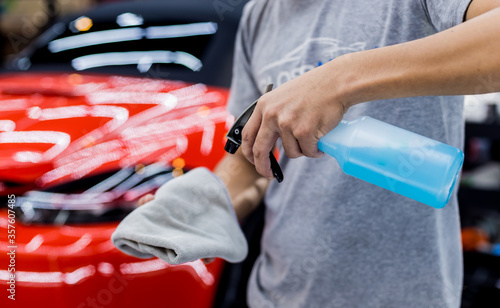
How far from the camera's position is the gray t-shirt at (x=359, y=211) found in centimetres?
76

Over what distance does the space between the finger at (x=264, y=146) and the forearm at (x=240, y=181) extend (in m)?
0.28

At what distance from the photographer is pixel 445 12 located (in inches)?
24.6

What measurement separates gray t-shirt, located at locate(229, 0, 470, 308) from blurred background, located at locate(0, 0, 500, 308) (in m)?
0.42

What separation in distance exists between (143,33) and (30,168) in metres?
1.06

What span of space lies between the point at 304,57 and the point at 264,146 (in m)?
0.28

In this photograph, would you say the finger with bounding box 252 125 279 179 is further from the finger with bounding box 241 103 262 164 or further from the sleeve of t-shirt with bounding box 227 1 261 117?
the sleeve of t-shirt with bounding box 227 1 261 117

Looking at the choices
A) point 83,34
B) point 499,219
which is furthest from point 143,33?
point 499,219

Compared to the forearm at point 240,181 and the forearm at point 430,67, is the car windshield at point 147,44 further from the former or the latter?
the forearm at point 430,67

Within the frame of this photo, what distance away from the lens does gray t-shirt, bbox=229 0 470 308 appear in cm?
76

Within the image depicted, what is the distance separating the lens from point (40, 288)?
99cm

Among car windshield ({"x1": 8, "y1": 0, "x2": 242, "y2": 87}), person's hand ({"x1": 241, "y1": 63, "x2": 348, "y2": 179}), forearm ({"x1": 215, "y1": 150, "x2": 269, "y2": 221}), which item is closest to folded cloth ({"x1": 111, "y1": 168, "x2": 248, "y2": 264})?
forearm ({"x1": 215, "y1": 150, "x2": 269, "y2": 221})

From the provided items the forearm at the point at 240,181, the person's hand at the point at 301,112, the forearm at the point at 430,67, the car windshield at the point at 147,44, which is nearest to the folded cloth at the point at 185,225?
the forearm at the point at 240,181

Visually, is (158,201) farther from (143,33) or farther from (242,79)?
(143,33)

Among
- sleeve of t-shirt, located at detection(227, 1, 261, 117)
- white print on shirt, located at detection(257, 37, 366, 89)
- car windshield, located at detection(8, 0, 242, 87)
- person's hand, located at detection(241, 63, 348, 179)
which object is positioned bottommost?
car windshield, located at detection(8, 0, 242, 87)
